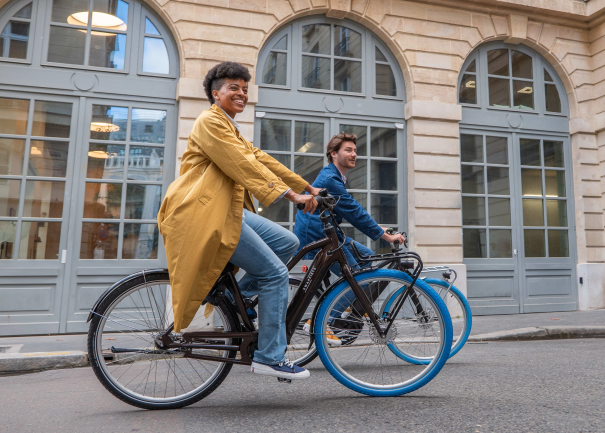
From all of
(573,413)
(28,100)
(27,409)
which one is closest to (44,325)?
(28,100)

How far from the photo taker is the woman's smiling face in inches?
108

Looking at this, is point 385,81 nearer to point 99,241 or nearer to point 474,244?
point 474,244

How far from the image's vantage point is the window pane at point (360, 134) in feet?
24.7

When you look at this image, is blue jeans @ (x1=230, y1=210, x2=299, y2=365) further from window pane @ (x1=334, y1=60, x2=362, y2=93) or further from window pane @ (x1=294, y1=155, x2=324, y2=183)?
window pane @ (x1=334, y1=60, x2=362, y2=93)

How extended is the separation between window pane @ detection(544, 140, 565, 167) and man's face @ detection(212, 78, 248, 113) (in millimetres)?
7416

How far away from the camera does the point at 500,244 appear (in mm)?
8023

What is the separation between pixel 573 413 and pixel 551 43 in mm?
8163

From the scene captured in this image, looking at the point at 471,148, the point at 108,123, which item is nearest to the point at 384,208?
the point at 471,148

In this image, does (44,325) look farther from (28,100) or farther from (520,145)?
(520,145)

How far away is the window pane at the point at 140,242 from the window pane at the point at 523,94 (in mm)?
6528

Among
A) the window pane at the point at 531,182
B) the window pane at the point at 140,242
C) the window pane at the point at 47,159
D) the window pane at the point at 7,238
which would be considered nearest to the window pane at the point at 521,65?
the window pane at the point at 531,182

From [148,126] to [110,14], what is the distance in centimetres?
168

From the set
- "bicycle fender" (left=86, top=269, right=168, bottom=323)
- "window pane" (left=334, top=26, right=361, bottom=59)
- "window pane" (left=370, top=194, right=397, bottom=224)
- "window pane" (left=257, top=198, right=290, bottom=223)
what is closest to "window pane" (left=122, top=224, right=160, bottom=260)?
"window pane" (left=257, top=198, right=290, bottom=223)

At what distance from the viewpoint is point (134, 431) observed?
7.25 feet
